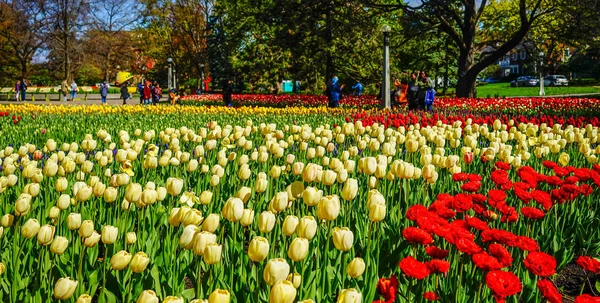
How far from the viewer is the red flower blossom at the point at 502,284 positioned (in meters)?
1.75

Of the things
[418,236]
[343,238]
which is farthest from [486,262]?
[343,238]

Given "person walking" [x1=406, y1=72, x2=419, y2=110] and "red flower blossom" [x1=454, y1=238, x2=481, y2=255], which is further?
"person walking" [x1=406, y1=72, x2=419, y2=110]

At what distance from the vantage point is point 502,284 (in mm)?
1773

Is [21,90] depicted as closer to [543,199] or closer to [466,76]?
[466,76]

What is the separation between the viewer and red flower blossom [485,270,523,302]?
175 cm

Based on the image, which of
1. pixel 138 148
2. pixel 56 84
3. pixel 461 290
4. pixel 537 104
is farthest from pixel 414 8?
pixel 56 84

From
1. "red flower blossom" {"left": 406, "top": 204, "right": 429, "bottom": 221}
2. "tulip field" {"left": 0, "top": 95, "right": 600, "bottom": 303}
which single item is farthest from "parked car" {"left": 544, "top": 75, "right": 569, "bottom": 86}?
"red flower blossom" {"left": 406, "top": 204, "right": 429, "bottom": 221}

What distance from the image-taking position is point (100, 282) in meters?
2.58

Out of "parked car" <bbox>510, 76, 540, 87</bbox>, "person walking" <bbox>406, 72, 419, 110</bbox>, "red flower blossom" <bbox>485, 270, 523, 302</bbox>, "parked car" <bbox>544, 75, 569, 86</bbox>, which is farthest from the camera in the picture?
"parked car" <bbox>510, 76, 540, 87</bbox>

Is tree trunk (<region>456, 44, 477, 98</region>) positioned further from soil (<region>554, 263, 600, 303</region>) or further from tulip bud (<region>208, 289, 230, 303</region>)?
tulip bud (<region>208, 289, 230, 303</region>)

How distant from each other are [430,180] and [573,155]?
3.16 meters

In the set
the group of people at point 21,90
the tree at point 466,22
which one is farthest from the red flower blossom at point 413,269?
the group of people at point 21,90

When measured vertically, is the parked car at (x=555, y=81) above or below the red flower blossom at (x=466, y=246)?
above

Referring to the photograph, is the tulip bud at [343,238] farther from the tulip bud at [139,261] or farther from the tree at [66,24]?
the tree at [66,24]
